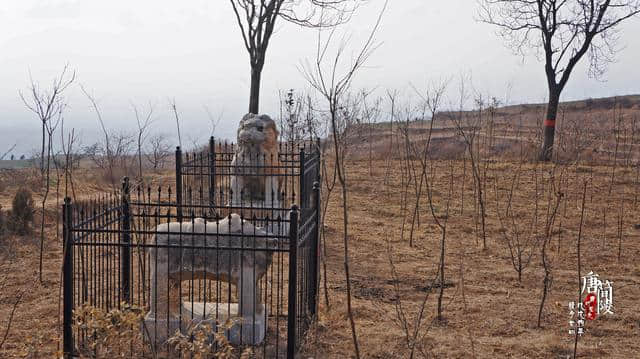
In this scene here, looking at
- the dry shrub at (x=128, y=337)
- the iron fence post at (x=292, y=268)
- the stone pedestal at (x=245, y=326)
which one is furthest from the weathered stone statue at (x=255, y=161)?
the iron fence post at (x=292, y=268)

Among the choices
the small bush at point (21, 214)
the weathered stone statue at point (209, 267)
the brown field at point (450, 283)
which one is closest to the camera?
the weathered stone statue at point (209, 267)

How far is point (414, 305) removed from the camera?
20.7 feet

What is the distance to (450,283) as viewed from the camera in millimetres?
7121

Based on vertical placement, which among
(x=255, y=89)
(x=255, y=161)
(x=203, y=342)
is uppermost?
(x=255, y=89)

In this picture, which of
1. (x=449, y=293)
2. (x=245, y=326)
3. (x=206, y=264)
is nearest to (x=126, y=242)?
(x=206, y=264)

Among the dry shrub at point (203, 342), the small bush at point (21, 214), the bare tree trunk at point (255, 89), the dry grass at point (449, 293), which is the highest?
the bare tree trunk at point (255, 89)

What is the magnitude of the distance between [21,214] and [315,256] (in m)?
5.48

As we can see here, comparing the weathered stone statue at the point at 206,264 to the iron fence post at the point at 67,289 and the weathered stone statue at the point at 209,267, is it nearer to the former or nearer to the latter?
the weathered stone statue at the point at 209,267

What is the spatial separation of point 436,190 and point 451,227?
3.25 meters

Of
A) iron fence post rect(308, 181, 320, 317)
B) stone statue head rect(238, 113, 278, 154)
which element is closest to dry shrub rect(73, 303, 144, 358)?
iron fence post rect(308, 181, 320, 317)

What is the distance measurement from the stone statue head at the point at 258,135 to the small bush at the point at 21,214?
3.09 metres

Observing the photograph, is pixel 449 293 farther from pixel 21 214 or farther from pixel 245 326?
pixel 21 214

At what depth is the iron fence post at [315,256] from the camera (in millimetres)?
5477

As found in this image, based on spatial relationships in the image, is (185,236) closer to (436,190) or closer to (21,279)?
(21,279)
